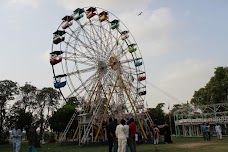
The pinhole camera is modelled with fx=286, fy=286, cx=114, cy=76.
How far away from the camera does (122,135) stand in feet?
38.3

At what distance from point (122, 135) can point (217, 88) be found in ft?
143

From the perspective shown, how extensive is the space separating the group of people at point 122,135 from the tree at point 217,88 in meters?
41.8

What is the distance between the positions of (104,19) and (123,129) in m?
19.9

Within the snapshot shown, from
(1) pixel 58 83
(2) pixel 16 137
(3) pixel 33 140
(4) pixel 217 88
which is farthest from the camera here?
(4) pixel 217 88

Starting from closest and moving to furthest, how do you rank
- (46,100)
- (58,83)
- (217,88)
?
(58,83) < (217,88) < (46,100)

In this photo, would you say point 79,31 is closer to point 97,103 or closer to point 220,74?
point 97,103

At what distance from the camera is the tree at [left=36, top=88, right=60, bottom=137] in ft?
214

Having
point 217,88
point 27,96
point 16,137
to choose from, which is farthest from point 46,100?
point 16,137

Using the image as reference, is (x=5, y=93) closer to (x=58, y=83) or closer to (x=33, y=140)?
(x=58, y=83)

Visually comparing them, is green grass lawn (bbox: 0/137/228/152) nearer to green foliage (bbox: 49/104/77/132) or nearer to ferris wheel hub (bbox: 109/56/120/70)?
ferris wheel hub (bbox: 109/56/120/70)

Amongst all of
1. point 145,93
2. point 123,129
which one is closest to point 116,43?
point 145,93

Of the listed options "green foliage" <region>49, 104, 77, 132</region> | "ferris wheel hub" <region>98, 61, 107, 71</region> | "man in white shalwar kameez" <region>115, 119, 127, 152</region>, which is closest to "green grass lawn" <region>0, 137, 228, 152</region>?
"man in white shalwar kameez" <region>115, 119, 127, 152</region>

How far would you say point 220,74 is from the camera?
171 feet

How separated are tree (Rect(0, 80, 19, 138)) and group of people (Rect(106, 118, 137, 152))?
140ft
